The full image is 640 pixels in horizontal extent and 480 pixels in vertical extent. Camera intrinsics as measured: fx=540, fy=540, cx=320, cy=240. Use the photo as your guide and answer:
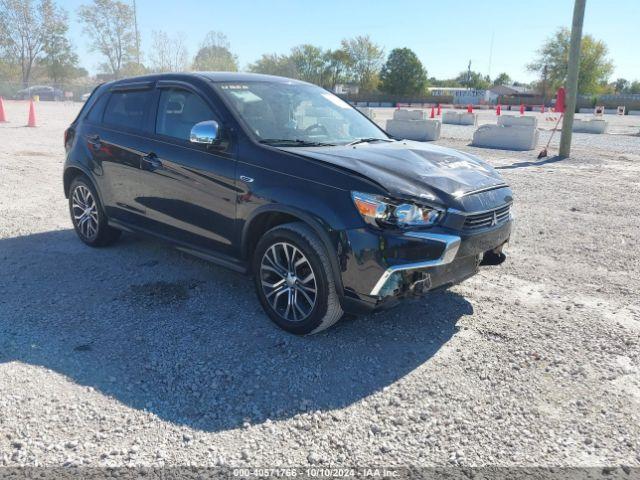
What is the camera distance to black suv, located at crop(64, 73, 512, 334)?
355cm

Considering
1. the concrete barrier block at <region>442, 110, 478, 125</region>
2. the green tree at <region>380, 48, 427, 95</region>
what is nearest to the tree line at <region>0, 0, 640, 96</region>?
the green tree at <region>380, 48, 427, 95</region>

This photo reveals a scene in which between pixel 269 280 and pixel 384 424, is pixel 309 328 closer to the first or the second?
pixel 269 280

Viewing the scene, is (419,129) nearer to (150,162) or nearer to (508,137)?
(508,137)

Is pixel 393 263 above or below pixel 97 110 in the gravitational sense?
below

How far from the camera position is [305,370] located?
3.54 m

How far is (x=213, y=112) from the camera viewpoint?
176 inches

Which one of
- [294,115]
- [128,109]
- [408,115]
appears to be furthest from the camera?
[408,115]

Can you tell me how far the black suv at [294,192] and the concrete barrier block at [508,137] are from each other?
473 inches

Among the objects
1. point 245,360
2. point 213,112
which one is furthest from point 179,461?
point 213,112

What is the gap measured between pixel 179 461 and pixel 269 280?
1659 mm

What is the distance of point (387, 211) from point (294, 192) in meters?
0.70

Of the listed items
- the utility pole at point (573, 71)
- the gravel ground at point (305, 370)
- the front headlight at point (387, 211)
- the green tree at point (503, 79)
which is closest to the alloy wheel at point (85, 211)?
the gravel ground at point (305, 370)

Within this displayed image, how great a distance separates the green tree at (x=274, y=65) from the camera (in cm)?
8069

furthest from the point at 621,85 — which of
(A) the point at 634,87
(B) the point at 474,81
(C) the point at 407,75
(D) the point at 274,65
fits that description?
(D) the point at 274,65
